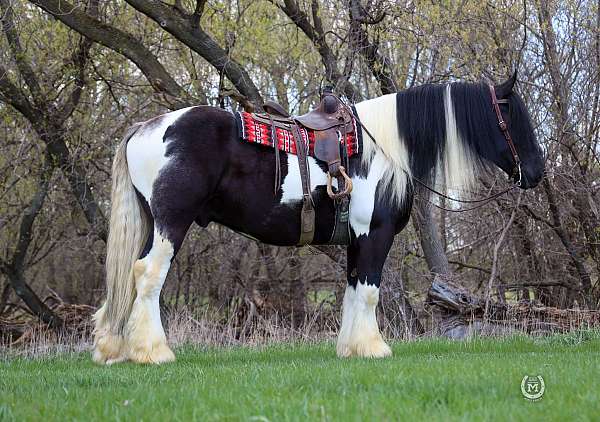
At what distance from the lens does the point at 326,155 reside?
586 cm

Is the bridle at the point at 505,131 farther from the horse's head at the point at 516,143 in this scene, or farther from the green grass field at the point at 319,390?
the green grass field at the point at 319,390

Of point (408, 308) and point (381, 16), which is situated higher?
point (381, 16)

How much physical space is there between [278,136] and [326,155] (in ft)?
1.40

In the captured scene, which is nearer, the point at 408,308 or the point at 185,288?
the point at 408,308

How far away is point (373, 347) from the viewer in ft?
18.8

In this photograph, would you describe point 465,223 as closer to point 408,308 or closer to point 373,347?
point 408,308

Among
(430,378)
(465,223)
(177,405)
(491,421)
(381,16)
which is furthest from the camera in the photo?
(465,223)

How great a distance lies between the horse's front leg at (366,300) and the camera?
5773 millimetres

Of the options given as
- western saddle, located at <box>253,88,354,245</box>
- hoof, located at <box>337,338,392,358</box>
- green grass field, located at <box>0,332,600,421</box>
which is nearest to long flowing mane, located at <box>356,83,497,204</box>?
western saddle, located at <box>253,88,354,245</box>

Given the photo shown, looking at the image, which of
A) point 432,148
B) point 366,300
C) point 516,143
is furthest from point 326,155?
point 516,143

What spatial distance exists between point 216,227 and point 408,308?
3.83m

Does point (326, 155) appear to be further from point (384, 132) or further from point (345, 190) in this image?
point (384, 132)

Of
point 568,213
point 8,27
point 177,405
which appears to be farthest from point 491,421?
point 8,27

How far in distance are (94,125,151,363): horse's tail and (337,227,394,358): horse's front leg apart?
177cm
